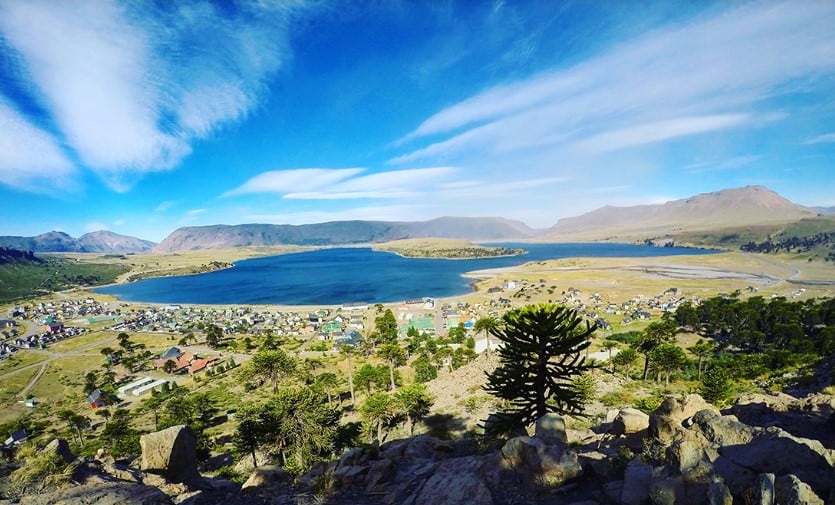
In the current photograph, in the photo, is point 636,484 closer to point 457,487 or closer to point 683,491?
point 683,491

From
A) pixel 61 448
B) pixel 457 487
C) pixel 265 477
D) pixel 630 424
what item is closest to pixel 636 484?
pixel 457 487

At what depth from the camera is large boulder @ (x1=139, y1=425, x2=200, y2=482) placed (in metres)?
15.0

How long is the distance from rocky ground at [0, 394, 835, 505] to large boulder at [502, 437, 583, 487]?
3cm

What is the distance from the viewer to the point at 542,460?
9312mm

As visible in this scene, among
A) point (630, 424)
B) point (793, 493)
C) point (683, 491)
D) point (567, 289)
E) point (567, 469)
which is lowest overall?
point (567, 289)

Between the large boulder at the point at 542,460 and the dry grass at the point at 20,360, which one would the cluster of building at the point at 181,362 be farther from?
the large boulder at the point at 542,460

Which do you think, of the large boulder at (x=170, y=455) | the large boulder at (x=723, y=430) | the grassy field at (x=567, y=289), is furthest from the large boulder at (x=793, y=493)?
the grassy field at (x=567, y=289)

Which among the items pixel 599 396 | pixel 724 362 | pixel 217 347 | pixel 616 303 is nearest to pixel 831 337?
pixel 724 362

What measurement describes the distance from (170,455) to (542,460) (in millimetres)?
15586

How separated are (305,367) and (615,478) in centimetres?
5284

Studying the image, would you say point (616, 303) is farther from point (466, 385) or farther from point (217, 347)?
point (217, 347)

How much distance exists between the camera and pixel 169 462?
49.4ft

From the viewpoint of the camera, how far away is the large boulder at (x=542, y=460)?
29.6 feet

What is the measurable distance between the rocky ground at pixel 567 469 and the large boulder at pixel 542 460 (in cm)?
3
